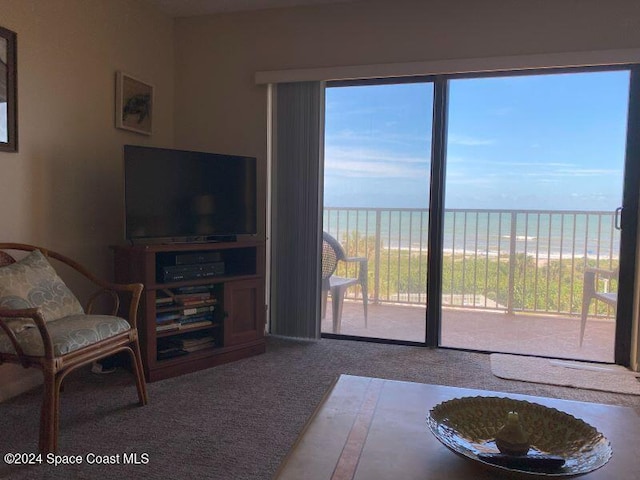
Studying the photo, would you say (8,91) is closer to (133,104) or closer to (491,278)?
(133,104)

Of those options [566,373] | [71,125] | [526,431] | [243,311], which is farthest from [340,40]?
[526,431]

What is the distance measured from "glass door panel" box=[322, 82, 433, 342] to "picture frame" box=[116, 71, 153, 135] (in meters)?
1.28

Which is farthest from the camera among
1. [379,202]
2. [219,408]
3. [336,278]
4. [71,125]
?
[336,278]

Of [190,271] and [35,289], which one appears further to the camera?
[190,271]

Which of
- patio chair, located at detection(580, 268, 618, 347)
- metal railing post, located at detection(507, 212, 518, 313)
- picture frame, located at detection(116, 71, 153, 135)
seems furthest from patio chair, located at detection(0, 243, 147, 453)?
metal railing post, located at detection(507, 212, 518, 313)

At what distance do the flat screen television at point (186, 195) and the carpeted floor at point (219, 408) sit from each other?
0.85 m

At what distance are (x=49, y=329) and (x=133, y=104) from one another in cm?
183

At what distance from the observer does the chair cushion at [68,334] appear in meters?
1.87

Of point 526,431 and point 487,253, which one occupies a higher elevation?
point 487,253

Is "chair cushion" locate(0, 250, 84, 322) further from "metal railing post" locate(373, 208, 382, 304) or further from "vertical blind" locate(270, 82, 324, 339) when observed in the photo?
"metal railing post" locate(373, 208, 382, 304)

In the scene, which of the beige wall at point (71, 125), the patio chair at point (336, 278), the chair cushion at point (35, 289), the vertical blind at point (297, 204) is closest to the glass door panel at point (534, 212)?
the patio chair at point (336, 278)

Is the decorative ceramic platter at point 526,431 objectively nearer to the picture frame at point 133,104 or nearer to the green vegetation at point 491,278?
the green vegetation at point 491,278

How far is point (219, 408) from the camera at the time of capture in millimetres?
2293

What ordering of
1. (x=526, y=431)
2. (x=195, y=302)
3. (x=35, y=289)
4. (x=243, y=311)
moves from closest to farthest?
(x=526, y=431) → (x=35, y=289) → (x=195, y=302) → (x=243, y=311)
